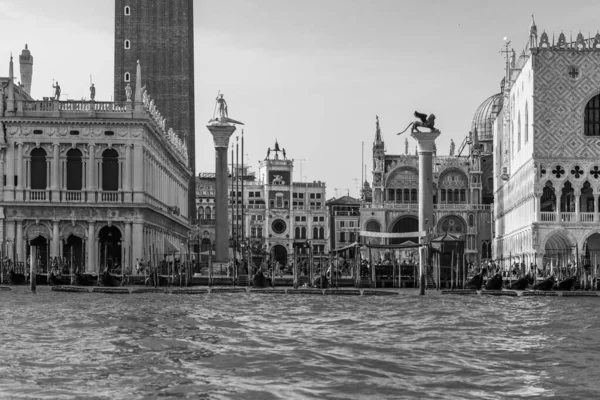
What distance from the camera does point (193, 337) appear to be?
21.1 metres

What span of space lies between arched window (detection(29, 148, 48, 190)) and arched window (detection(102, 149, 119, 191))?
237cm

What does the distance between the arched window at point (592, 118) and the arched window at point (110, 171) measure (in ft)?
70.2

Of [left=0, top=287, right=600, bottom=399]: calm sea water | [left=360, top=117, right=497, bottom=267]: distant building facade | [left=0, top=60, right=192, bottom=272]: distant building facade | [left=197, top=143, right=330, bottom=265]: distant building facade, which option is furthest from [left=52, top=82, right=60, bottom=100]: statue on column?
[left=197, top=143, right=330, bottom=265]: distant building facade

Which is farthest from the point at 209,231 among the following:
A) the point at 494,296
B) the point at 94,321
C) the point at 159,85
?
the point at 94,321

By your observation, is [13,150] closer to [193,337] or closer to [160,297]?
[160,297]

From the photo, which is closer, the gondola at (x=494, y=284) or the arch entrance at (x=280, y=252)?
the gondola at (x=494, y=284)

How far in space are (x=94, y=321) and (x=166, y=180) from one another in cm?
3556

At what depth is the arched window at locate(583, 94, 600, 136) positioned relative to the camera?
179 feet

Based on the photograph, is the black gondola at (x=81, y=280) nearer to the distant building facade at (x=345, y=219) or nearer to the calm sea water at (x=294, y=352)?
the calm sea water at (x=294, y=352)

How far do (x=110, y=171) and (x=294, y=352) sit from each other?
1239 inches

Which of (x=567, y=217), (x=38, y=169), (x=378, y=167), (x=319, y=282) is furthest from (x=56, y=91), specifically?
(x=378, y=167)

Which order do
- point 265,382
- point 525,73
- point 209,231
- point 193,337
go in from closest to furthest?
point 265,382, point 193,337, point 525,73, point 209,231

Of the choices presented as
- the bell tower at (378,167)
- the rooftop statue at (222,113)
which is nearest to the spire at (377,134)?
the bell tower at (378,167)

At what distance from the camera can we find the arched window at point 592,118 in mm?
54562
